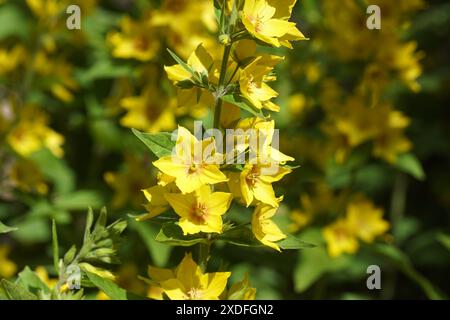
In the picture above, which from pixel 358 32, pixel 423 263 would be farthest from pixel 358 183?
pixel 358 32

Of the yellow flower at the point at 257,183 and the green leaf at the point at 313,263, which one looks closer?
the yellow flower at the point at 257,183

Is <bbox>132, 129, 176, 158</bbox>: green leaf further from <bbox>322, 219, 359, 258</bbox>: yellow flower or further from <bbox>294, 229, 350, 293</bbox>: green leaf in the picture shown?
<bbox>322, 219, 359, 258</bbox>: yellow flower

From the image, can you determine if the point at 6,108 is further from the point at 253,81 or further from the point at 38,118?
the point at 253,81

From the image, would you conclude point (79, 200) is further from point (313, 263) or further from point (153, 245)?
point (313, 263)

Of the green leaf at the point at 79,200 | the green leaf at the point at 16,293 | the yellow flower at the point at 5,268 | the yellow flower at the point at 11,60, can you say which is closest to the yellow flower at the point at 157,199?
the green leaf at the point at 16,293

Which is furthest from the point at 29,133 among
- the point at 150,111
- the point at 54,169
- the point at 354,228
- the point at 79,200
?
the point at 354,228

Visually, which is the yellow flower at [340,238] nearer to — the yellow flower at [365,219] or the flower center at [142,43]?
the yellow flower at [365,219]

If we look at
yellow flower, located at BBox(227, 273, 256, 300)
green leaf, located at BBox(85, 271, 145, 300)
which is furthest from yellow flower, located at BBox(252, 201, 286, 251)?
green leaf, located at BBox(85, 271, 145, 300)
